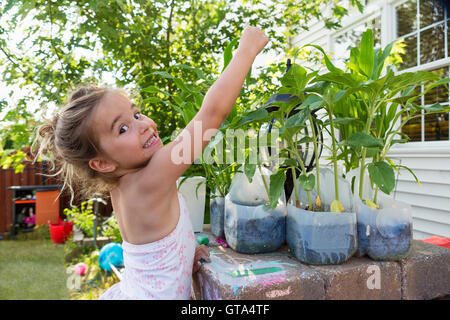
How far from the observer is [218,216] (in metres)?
1.09

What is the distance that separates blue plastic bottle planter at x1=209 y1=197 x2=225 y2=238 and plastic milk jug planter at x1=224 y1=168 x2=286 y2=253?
14 centimetres

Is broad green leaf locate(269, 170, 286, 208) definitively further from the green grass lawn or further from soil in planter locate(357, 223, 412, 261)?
the green grass lawn

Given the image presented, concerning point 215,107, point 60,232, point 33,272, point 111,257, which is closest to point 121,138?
point 215,107

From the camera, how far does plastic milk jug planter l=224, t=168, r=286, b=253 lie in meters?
0.86

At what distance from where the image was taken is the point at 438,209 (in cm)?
287

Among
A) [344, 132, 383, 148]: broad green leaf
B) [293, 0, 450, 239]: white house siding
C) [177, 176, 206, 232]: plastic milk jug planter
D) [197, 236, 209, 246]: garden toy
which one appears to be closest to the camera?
[344, 132, 383, 148]: broad green leaf

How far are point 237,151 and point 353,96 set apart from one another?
0.40 meters

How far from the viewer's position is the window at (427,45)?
3.06 meters

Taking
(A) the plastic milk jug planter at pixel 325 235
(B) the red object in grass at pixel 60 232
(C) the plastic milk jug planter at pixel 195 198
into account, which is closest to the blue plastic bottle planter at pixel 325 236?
(A) the plastic milk jug planter at pixel 325 235

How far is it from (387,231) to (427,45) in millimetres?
3366

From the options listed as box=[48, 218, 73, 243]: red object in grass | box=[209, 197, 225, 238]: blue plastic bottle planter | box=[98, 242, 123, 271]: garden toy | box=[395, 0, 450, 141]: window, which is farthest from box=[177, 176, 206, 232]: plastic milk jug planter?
box=[48, 218, 73, 243]: red object in grass
